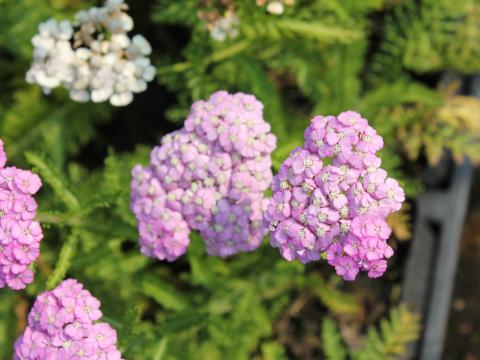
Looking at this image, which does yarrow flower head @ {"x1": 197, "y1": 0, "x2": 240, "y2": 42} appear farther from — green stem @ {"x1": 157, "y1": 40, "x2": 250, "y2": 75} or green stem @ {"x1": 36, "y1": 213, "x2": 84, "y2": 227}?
green stem @ {"x1": 36, "y1": 213, "x2": 84, "y2": 227}

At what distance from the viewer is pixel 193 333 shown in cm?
400

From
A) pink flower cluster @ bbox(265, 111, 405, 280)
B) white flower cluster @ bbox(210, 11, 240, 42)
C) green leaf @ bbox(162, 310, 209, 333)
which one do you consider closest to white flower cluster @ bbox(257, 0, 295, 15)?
white flower cluster @ bbox(210, 11, 240, 42)

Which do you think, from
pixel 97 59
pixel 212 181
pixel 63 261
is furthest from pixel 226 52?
pixel 63 261

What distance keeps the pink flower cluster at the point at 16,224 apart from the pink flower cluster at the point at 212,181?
0.49 m

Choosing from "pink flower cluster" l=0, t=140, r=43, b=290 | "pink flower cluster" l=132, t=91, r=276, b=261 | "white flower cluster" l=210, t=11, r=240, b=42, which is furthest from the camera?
"white flower cluster" l=210, t=11, r=240, b=42

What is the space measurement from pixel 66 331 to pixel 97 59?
127cm

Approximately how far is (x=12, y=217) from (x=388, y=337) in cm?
235

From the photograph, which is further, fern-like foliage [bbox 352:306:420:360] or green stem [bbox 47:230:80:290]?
fern-like foliage [bbox 352:306:420:360]

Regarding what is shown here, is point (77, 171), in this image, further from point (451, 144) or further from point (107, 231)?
point (451, 144)

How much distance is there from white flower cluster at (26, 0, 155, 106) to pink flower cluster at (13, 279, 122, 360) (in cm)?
100

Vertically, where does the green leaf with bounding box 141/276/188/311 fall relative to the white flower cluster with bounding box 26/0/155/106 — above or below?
below

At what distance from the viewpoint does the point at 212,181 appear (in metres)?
2.69

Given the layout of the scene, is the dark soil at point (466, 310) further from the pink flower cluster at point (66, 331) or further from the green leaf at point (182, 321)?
the pink flower cluster at point (66, 331)

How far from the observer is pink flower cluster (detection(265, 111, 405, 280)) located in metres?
2.23
